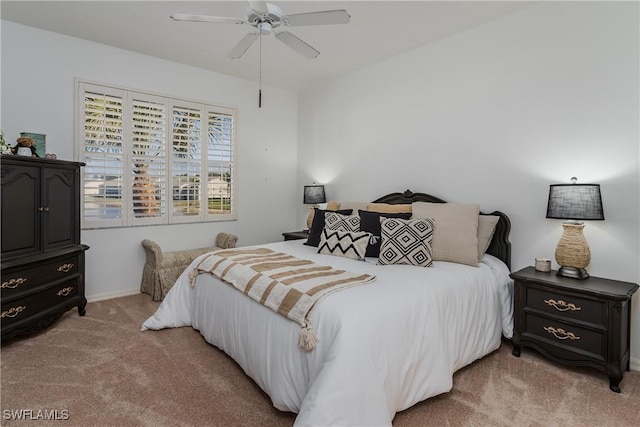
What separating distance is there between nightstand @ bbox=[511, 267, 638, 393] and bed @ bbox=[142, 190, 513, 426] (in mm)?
175

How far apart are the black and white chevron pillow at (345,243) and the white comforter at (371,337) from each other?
145 mm

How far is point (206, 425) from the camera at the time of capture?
6.04 feet

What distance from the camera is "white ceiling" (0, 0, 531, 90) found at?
9.53ft

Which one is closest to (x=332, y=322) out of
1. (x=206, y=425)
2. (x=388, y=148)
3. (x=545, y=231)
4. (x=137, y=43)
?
(x=206, y=425)

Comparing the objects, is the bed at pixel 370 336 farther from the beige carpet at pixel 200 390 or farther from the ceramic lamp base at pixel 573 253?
the ceramic lamp base at pixel 573 253

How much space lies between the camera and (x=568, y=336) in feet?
7.75

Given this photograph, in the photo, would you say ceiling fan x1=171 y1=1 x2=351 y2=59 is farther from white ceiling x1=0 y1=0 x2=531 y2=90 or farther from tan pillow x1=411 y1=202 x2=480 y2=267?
tan pillow x1=411 y1=202 x2=480 y2=267

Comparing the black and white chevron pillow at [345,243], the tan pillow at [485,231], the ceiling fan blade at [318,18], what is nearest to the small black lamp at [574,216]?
the tan pillow at [485,231]

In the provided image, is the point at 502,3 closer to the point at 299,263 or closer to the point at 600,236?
the point at 600,236

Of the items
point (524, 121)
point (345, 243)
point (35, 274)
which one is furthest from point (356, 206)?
point (35, 274)

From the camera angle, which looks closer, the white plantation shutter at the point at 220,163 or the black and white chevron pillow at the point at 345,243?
the black and white chevron pillow at the point at 345,243

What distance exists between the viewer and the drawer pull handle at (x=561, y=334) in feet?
7.70

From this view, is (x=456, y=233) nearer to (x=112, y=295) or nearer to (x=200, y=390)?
(x=200, y=390)

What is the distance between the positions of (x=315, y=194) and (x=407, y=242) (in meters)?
2.27
